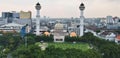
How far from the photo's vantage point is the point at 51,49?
2875 centimetres

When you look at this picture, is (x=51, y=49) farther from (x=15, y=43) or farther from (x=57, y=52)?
(x=15, y=43)

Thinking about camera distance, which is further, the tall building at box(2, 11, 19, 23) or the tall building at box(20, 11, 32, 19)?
the tall building at box(2, 11, 19, 23)

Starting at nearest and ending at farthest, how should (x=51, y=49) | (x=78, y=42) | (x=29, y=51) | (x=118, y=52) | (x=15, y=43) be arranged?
1. (x=29, y=51)
2. (x=51, y=49)
3. (x=118, y=52)
4. (x=15, y=43)
5. (x=78, y=42)

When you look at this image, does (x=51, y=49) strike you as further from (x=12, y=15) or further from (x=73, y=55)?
Answer: (x=12, y=15)

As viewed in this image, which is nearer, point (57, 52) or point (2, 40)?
point (57, 52)

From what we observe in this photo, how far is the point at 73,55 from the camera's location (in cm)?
2698

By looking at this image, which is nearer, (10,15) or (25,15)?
(25,15)

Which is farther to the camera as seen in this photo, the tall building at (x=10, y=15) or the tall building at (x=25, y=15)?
the tall building at (x=10, y=15)

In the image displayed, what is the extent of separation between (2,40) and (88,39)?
10.2 m

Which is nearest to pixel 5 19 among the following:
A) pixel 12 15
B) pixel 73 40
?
pixel 12 15

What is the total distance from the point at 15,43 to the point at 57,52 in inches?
625

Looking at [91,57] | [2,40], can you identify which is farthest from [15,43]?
[91,57]

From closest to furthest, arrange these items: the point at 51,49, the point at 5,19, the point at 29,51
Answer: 1. the point at 29,51
2. the point at 51,49
3. the point at 5,19

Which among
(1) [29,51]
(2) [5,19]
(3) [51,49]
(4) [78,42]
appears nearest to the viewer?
(1) [29,51]
